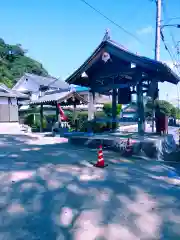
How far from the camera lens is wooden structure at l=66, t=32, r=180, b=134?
865 centimetres

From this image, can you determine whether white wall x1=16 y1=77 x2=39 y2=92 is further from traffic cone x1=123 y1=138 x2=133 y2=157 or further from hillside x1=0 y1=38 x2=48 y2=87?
traffic cone x1=123 y1=138 x2=133 y2=157

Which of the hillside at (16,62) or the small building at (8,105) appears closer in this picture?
the small building at (8,105)

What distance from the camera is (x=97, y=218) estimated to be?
11.1 ft

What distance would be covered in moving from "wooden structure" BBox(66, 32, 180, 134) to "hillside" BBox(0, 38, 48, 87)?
156 feet

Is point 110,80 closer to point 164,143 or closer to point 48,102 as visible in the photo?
point 164,143

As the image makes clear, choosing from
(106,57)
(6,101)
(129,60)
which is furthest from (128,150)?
(6,101)

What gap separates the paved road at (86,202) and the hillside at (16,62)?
52.3 m

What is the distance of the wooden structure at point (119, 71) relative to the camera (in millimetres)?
8648

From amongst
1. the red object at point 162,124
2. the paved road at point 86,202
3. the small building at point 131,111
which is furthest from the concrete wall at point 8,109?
the red object at point 162,124

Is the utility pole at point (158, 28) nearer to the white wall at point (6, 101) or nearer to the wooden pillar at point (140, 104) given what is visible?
the wooden pillar at point (140, 104)

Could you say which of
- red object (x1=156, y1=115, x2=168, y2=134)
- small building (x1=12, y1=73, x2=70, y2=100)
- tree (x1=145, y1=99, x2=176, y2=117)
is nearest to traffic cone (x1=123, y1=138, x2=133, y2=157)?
red object (x1=156, y1=115, x2=168, y2=134)

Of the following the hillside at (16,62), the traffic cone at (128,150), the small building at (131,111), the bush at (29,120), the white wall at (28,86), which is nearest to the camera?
the traffic cone at (128,150)

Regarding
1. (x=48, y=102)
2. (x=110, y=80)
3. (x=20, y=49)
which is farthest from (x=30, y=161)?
(x=20, y=49)

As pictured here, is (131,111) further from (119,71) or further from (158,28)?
(119,71)
